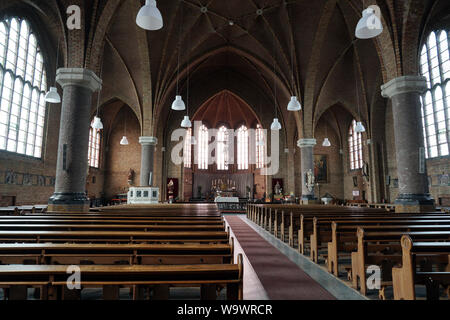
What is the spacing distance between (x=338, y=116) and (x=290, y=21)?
13891 mm

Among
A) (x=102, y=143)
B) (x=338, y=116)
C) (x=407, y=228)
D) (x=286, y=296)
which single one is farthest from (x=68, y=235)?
(x=338, y=116)

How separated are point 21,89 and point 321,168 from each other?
25928mm

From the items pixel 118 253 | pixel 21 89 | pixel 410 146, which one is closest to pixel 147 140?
pixel 21 89

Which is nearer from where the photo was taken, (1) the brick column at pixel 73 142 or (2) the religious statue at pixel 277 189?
(1) the brick column at pixel 73 142

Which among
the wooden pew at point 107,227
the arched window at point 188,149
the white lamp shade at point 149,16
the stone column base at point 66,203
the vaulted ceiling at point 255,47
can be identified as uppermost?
the vaulted ceiling at point 255,47

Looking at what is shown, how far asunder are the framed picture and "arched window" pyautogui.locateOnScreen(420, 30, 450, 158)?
40.6 ft

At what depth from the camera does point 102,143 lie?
2680 cm

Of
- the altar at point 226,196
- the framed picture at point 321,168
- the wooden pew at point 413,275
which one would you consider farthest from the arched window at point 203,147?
the wooden pew at point 413,275

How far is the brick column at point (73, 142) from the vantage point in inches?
352

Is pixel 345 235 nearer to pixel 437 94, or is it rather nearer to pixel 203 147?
pixel 437 94

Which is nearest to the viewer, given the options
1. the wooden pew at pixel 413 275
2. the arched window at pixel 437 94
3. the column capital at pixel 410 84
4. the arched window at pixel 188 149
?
the wooden pew at pixel 413 275

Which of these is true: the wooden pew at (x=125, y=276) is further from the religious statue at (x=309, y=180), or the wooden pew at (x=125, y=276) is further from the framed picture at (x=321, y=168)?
the framed picture at (x=321, y=168)

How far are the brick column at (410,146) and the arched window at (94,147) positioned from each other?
23.5 meters
